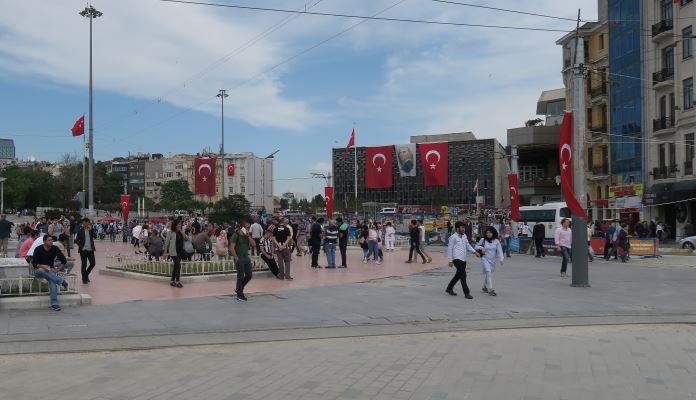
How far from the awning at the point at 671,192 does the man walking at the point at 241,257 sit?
31.5m

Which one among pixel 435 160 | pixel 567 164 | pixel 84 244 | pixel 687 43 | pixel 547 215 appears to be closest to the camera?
pixel 567 164

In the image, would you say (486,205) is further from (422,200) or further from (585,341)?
(585,341)

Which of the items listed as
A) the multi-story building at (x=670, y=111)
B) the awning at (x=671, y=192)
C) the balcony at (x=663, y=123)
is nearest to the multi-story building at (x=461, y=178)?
the multi-story building at (x=670, y=111)

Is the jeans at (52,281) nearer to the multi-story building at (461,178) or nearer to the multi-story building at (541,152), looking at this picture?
the multi-story building at (541,152)

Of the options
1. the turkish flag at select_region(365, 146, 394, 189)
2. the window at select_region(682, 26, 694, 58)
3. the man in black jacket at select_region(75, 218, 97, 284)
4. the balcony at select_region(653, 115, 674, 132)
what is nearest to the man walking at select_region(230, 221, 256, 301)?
the man in black jacket at select_region(75, 218, 97, 284)

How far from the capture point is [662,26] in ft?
130

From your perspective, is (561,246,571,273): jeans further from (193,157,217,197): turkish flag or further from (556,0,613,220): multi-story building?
(556,0,613,220): multi-story building

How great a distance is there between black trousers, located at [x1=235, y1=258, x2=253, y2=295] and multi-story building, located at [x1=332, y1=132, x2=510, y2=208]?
10478cm

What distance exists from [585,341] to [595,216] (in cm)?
4507

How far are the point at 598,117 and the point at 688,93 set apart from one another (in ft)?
41.6

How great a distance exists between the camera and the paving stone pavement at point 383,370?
6.32m

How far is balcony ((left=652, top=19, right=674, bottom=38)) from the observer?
128 feet

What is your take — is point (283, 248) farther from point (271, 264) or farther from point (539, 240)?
point (539, 240)

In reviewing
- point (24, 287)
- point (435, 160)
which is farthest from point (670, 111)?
point (24, 287)
